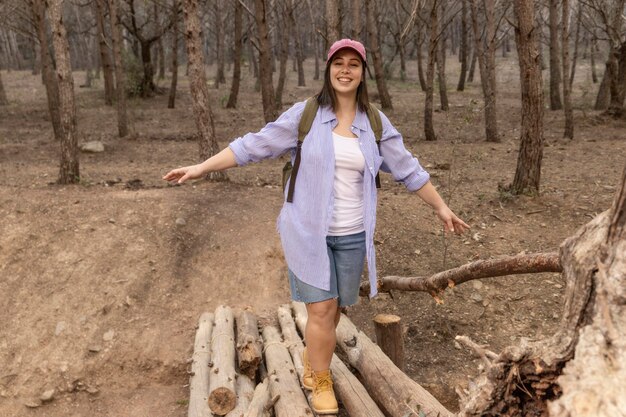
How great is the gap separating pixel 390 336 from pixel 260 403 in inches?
47.8

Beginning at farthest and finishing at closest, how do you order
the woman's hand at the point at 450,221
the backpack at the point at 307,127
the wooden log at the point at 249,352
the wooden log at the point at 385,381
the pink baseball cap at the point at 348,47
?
the wooden log at the point at 249,352 < the woman's hand at the point at 450,221 < the wooden log at the point at 385,381 < the backpack at the point at 307,127 < the pink baseball cap at the point at 348,47

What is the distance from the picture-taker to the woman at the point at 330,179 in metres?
2.93

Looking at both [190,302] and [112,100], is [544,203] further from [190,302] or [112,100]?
[112,100]

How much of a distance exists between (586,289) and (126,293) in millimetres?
5057

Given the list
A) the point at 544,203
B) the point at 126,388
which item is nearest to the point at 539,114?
the point at 544,203

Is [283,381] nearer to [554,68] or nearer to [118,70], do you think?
[118,70]

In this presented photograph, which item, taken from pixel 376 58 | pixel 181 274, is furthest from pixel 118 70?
pixel 181 274

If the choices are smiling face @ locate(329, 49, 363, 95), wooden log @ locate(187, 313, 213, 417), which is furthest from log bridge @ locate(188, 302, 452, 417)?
smiling face @ locate(329, 49, 363, 95)

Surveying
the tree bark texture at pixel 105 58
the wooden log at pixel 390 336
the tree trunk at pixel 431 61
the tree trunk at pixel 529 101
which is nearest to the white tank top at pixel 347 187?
the wooden log at pixel 390 336

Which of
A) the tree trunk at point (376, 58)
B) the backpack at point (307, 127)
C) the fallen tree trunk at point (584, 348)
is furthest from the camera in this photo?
the tree trunk at point (376, 58)

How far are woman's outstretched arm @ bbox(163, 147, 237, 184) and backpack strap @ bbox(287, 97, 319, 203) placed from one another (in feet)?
1.16

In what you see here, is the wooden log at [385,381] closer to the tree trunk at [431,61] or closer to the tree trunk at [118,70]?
the tree trunk at [431,61]

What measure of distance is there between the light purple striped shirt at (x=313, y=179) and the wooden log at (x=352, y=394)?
0.88m

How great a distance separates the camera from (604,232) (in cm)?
154
